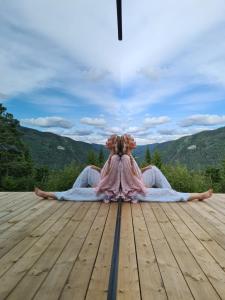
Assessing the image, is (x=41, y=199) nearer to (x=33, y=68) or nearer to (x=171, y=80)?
(x=33, y=68)

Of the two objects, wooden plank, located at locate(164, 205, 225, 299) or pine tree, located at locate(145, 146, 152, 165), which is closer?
wooden plank, located at locate(164, 205, 225, 299)

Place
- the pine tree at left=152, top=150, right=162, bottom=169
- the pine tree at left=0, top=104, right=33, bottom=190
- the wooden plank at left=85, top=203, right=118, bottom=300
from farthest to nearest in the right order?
the pine tree at left=0, top=104, right=33, bottom=190
the pine tree at left=152, top=150, right=162, bottom=169
the wooden plank at left=85, top=203, right=118, bottom=300

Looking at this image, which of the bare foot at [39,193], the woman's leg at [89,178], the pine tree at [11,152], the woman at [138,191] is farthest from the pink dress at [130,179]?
the pine tree at [11,152]

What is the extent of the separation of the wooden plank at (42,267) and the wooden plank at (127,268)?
16.1 inches

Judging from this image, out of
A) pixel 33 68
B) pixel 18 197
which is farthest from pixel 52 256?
pixel 33 68

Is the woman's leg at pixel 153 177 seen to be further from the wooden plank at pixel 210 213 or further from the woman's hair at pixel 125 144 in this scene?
the wooden plank at pixel 210 213

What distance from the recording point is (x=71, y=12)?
4.92 m

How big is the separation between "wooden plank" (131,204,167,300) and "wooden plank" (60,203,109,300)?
11.2 inches

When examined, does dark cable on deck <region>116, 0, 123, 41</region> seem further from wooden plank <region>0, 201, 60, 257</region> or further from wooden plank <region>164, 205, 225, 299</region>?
wooden plank <region>0, 201, 60, 257</region>

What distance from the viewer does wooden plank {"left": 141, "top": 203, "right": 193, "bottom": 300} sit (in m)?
1.55

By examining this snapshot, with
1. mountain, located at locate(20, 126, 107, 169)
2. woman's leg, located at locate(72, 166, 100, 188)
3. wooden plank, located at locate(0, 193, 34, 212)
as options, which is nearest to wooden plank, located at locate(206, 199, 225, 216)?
woman's leg, located at locate(72, 166, 100, 188)

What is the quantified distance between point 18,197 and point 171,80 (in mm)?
7664

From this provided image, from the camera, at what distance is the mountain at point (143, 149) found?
30.6 ft

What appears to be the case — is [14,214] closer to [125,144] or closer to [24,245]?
[24,245]
